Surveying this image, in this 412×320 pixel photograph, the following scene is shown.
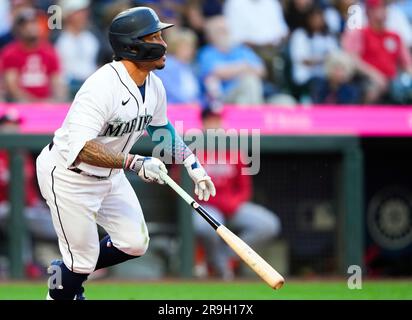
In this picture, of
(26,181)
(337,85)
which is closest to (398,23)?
(337,85)

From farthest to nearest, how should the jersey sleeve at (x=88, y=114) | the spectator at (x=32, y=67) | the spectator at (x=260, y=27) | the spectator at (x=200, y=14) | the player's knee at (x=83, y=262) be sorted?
the spectator at (x=260, y=27)
the spectator at (x=200, y=14)
the spectator at (x=32, y=67)
the player's knee at (x=83, y=262)
the jersey sleeve at (x=88, y=114)

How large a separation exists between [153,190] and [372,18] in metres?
3.58

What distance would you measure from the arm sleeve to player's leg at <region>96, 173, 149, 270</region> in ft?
1.27

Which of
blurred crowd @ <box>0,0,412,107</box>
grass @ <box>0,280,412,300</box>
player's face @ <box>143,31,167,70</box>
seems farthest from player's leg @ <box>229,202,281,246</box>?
player's face @ <box>143,31,167,70</box>

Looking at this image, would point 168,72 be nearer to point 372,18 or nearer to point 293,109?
point 293,109

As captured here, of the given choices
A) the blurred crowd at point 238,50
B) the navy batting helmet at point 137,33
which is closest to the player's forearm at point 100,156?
the navy batting helmet at point 137,33

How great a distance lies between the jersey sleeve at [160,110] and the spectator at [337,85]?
473 cm

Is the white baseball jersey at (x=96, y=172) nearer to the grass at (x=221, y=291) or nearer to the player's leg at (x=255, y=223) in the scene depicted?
the grass at (x=221, y=291)

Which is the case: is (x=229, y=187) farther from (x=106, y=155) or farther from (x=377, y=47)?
(x=106, y=155)

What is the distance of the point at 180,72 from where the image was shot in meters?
11.2

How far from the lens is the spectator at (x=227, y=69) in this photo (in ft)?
37.1

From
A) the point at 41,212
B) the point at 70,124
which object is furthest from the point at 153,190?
the point at 70,124

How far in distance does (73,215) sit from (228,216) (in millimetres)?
3729

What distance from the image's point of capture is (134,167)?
20.1 ft
